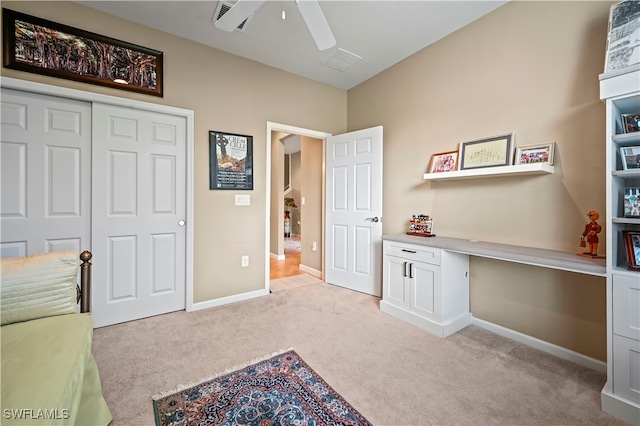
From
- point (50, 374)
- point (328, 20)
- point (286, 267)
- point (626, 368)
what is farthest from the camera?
point (286, 267)

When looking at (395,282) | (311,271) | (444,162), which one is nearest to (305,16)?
(444,162)

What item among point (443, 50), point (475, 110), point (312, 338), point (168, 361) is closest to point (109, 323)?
point (168, 361)

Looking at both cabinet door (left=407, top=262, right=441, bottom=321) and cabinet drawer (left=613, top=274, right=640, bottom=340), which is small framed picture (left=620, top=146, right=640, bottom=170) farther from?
cabinet door (left=407, top=262, right=441, bottom=321)

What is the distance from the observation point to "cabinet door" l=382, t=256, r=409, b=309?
262 cm

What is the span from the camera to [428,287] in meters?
2.40

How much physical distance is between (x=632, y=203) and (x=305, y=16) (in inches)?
85.3

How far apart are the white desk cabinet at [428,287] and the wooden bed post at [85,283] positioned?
2390 mm

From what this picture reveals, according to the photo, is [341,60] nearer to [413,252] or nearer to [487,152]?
[487,152]

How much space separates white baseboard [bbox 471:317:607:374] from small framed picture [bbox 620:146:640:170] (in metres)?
1.33

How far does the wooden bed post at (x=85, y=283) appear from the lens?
1.52 m

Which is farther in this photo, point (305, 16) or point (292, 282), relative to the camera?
point (292, 282)

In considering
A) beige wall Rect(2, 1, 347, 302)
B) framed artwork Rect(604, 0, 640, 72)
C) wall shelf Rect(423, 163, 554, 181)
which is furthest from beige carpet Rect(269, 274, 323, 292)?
framed artwork Rect(604, 0, 640, 72)

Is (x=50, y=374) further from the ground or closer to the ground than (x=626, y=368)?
further from the ground

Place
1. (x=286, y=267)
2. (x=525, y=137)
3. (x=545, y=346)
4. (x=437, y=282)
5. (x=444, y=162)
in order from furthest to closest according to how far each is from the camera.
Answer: (x=286, y=267) < (x=444, y=162) < (x=437, y=282) < (x=525, y=137) < (x=545, y=346)
